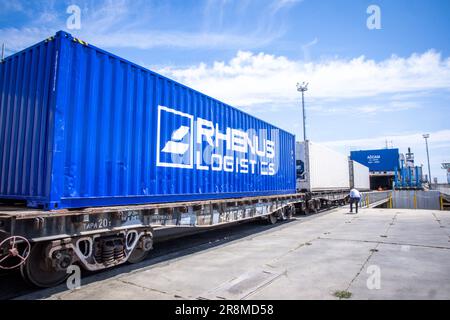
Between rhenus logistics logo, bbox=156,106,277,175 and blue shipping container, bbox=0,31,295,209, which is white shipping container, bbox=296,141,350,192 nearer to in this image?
rhenus logistics logo, bbox=156,106,277,175

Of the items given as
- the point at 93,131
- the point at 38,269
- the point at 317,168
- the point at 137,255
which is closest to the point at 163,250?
the point at 137,255

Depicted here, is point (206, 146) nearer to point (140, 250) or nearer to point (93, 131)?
point (140, 250)

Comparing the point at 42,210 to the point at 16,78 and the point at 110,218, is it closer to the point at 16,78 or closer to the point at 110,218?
the point at 110,218

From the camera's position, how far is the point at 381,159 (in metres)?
36.8

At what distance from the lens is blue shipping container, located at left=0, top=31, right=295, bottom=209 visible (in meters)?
4.73

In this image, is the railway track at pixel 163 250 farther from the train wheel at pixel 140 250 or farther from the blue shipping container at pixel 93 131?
the blue shipping container at pixel 93 131

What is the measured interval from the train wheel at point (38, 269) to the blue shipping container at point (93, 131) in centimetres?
74

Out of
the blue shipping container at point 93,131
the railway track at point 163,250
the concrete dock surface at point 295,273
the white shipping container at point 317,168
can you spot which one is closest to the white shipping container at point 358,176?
the white shipping container at point 317,168

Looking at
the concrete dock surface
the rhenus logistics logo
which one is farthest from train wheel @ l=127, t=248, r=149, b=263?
the rhenus logistics logo

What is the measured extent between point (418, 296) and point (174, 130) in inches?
219

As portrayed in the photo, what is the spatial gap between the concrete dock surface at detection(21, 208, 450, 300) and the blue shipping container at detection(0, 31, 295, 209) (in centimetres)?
153

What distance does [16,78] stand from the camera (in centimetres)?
554

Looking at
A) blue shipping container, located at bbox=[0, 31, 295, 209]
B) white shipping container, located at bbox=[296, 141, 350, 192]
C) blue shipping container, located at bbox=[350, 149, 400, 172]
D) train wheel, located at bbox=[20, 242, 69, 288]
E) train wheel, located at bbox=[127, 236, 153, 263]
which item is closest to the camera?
train wheel, located at bbox=[20, 242, 69, 288]
